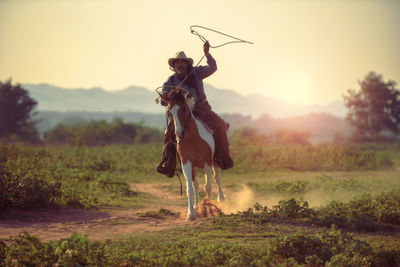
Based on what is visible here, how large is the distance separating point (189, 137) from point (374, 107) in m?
50.0

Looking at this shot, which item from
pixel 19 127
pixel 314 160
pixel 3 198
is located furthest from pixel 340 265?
pixel 19 127

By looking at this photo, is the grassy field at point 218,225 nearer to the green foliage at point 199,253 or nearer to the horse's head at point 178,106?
the green foliage at point 199,253

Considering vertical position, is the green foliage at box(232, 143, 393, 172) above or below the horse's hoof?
above

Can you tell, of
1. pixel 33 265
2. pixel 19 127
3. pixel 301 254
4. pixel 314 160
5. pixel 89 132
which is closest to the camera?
pixel 33 265

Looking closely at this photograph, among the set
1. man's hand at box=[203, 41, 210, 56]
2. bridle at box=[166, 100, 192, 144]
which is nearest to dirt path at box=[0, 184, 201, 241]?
bridle at box=[166, 100, 192, 144]

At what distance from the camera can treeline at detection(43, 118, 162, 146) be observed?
41781mm

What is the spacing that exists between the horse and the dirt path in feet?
3.25

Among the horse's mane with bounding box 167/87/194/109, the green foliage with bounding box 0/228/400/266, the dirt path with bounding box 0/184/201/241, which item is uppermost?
the horse's mane with bounding box 167/87/194/109

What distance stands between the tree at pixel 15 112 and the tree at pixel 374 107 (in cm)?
3695

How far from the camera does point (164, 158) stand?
1046cm

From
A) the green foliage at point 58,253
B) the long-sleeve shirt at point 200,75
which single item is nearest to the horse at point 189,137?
the long-sleeve shirt at point 200,75

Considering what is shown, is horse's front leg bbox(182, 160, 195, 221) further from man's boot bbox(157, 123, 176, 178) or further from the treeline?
the treeline

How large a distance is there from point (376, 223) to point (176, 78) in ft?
16.8

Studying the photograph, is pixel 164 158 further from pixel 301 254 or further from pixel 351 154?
pixel 351 154
